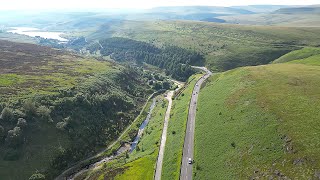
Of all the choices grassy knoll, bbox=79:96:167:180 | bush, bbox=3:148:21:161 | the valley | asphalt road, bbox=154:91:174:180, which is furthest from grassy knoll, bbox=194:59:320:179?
bush, bbox=3:148:21:161

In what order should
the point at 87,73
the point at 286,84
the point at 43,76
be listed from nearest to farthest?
the point at 286,84 → the point at 43,76 → the point at 87,73

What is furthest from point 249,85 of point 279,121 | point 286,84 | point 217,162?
point 217,162

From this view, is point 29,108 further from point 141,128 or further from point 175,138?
point 175,138

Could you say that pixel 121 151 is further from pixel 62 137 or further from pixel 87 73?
pixel 87 73

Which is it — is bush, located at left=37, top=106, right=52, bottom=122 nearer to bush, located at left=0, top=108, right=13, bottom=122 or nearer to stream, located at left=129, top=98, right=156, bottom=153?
bush, located at left=0, top=108, right=13, bottom=122

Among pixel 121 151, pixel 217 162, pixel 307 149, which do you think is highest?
pixel 307 149

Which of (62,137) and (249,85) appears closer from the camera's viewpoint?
(62,137)

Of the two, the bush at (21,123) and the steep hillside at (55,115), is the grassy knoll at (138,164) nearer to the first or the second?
the steep hillside at (55,115)

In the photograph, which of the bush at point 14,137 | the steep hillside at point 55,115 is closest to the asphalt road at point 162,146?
the steep hillside at point 55,115
